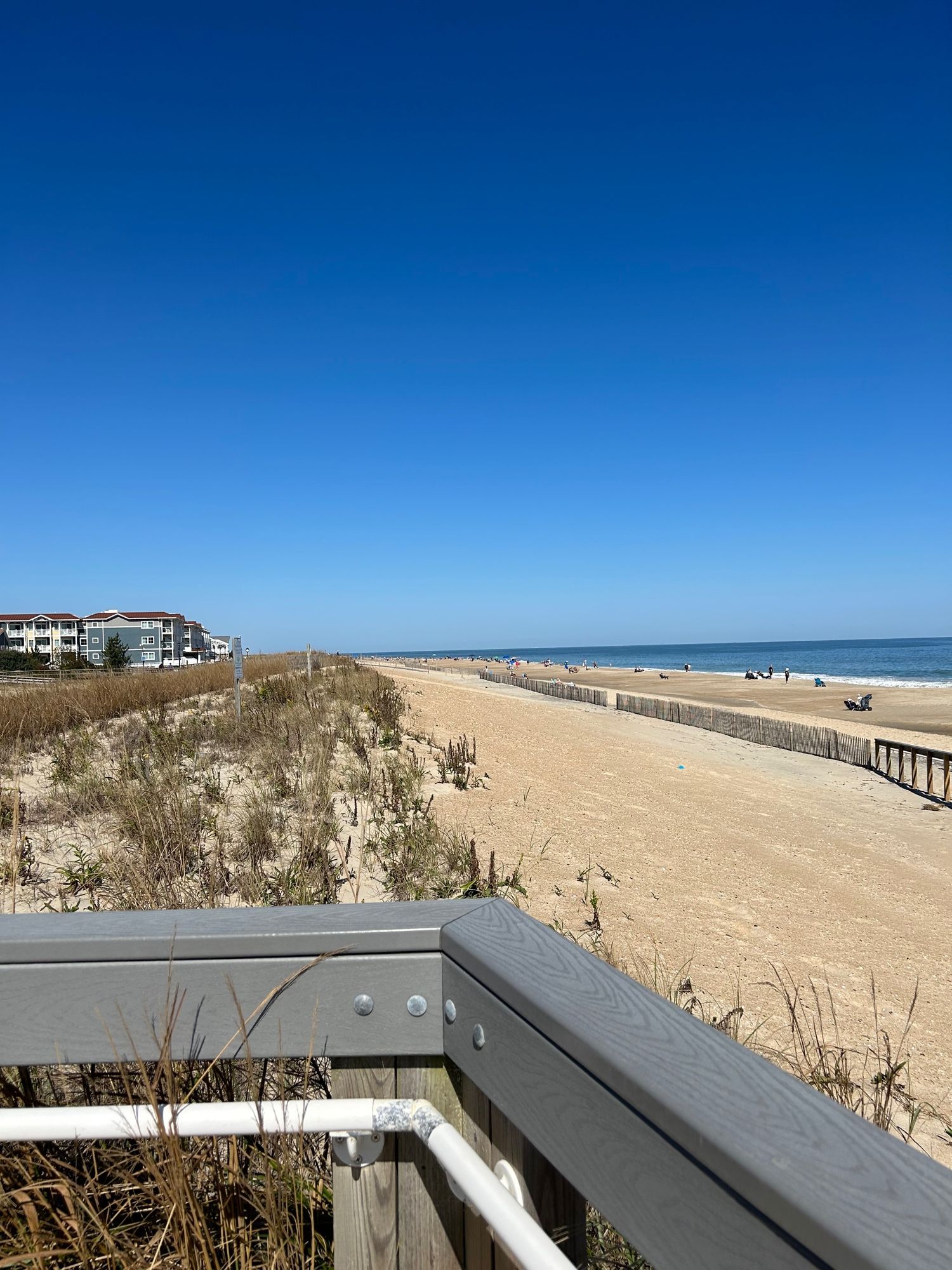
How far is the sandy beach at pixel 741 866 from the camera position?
18.5 feet

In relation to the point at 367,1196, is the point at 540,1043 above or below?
above

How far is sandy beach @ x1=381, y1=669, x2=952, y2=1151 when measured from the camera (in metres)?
5.63

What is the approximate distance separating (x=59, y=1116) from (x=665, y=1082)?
1.00m

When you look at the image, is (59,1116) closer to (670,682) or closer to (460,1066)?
(460,1066)

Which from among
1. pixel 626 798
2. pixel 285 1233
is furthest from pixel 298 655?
pixel 285 1233

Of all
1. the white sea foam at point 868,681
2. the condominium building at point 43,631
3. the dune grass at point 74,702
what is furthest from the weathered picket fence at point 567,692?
the condominium building at point 43,631

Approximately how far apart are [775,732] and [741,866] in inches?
478

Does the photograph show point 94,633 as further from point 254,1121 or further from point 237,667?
point 254,1121

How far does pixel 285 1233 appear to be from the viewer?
1352 mm

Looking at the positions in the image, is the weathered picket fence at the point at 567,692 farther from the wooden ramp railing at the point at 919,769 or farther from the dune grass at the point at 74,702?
the dune grass at the point at 74,702

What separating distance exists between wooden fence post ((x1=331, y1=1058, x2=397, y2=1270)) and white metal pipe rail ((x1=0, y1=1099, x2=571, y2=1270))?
31 mm

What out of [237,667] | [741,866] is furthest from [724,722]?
[237,667]

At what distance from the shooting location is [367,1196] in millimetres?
1249

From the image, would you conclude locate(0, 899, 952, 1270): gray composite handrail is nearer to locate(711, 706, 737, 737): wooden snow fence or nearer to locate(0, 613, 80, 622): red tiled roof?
locate(711, 706, 737, 737): wooden snow fence
